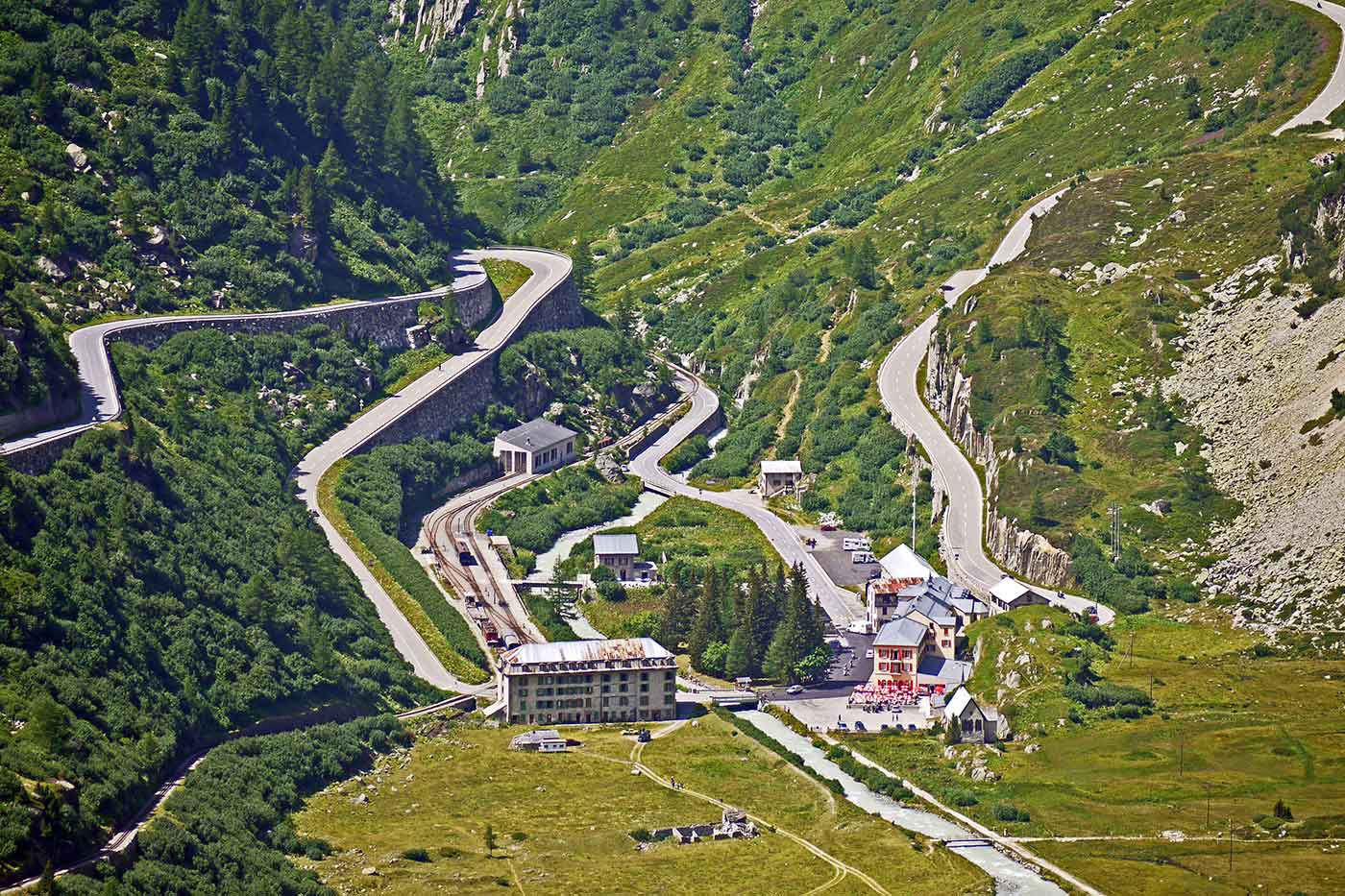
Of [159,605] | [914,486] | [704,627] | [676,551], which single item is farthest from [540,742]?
[914,486]

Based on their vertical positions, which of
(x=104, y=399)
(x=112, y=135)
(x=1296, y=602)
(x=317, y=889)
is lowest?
(x=317, y=889)

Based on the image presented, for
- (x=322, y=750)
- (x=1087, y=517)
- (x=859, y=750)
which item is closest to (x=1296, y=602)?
(x=1087, y=517)

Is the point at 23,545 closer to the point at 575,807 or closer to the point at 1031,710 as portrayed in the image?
the point at 575,807

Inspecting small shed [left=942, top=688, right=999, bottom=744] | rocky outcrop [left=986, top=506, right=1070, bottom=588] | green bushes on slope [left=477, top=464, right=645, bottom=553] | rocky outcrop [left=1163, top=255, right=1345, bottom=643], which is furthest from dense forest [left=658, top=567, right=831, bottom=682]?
rocky outcrop [left=1163, top=255, right=1345, bottom=643]

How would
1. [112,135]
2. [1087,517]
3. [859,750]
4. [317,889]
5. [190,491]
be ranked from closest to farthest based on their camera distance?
[317,889] < [859,750] < [190,491] < [1087,517] < [112,135]

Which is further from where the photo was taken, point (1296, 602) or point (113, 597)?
point (1296, 602)

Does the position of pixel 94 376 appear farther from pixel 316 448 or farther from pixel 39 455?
pixel 316 448

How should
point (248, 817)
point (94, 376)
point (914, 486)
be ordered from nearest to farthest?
point (248, 817), point (94, 376), point (914, 486)
